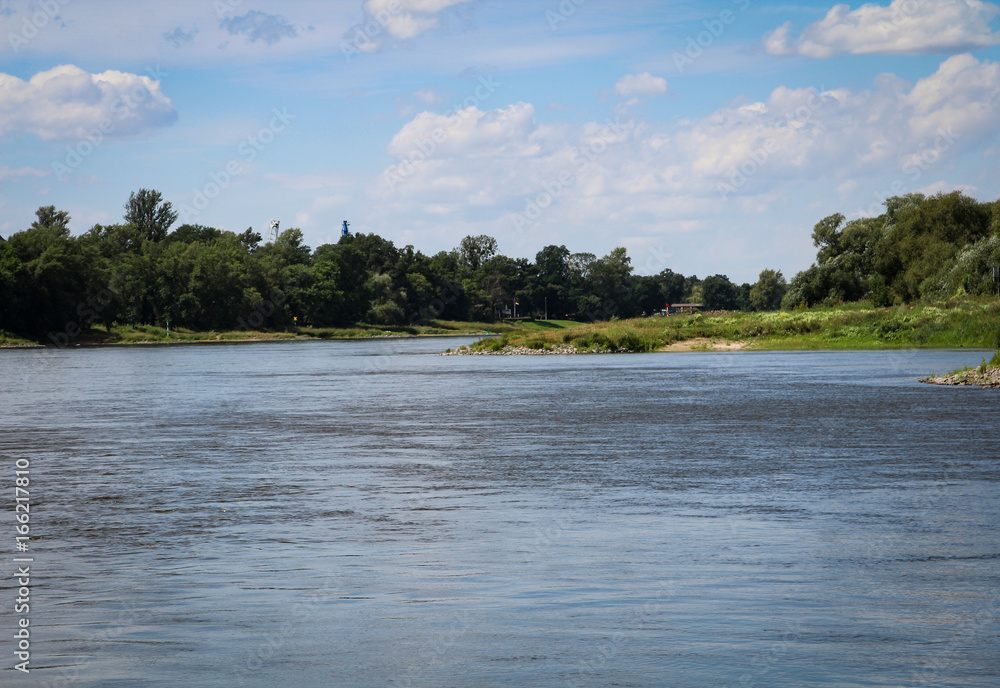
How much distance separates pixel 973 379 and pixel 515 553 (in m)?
35.2

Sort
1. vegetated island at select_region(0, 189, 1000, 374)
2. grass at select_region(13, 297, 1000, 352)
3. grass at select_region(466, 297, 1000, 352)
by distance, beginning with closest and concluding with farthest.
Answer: grass at select_region(13, 297, 1000, 352) < grass at select_region(466, 297, 1000, 352) < vegetated island at select_region(0, 189, 1000, 374)

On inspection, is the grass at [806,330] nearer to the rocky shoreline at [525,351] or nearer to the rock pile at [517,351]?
the rocky shoreline at [525,351]

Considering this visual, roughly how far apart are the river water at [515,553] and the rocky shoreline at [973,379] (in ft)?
42.5

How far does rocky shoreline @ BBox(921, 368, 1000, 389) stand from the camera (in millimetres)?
40906

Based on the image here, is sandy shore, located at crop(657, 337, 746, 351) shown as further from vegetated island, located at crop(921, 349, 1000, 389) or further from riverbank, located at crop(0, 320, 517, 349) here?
vegetated island, located at crop(921, 349, 1000, 389)

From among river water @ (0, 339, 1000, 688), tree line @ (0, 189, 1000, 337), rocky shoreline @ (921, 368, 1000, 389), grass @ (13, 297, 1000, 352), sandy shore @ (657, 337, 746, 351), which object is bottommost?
river water @ (0, 339, 1000, 688)

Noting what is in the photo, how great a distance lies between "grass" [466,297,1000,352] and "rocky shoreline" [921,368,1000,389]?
33.4m

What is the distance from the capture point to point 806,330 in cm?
9144

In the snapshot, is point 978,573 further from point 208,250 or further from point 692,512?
point 208,250

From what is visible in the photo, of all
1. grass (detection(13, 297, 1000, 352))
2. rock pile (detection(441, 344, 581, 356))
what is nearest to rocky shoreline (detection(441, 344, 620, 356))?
rock pile (detection(441, 344, 581, 356))

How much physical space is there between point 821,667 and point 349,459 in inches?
596

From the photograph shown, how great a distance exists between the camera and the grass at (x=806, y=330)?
258 feet

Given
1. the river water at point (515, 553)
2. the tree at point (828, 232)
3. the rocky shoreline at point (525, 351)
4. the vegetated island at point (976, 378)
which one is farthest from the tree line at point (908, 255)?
the river water at point (515, 553)

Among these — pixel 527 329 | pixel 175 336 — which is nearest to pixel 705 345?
pixel 527 329
